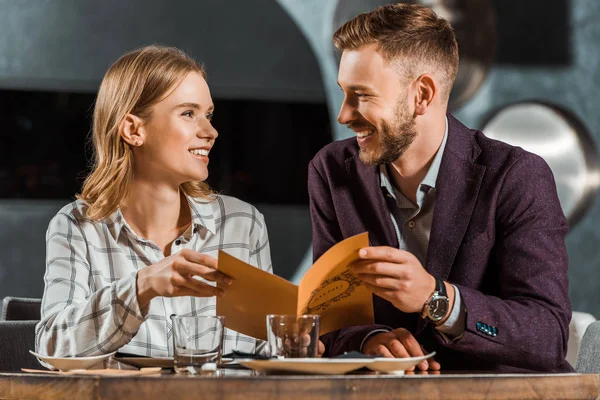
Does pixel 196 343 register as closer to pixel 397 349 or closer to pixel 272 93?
pixel 397 349

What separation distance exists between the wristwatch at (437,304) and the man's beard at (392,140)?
0.49 metres

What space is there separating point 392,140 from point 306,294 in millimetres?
659

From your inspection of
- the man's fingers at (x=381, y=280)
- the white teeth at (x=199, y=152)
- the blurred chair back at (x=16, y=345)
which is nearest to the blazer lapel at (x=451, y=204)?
the man's fingers at (x=381, y=280)

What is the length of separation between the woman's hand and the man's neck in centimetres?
70

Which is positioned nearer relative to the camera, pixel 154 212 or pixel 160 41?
pixel 154 212

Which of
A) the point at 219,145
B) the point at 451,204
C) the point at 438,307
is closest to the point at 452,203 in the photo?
the point at 451,204

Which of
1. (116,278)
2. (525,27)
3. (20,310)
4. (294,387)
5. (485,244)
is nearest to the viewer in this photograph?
(294,387)

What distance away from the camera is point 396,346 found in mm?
1592

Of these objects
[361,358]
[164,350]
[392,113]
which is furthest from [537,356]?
[164,350]

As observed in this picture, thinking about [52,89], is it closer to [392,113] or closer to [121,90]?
[121,90]

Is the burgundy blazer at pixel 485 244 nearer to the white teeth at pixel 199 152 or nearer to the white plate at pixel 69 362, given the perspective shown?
the white teeth at pixel 199 152

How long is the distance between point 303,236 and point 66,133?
1.34 meters

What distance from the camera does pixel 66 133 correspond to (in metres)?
4.29

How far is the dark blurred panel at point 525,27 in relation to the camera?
4.72m
